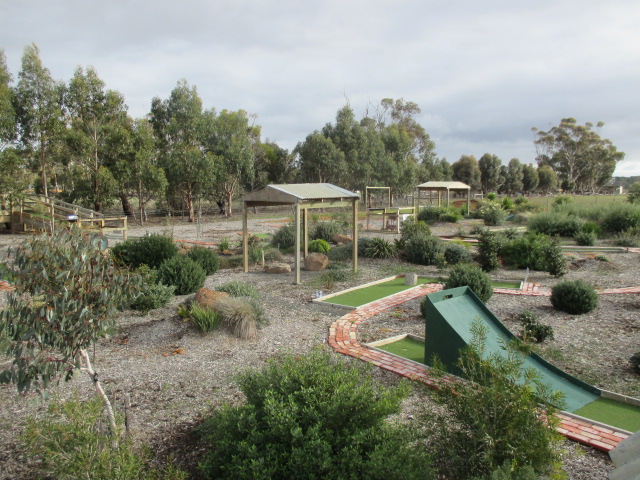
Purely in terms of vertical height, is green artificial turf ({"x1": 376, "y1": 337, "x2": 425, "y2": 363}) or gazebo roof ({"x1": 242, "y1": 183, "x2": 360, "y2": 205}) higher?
gazebo roof ({"x1": 242, "y1": 183, "x2": 360, "y2": 205})

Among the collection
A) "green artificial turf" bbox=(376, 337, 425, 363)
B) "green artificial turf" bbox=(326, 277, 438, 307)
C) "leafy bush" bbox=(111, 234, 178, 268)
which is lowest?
"green artificial turf" bbox=(376, 337, 425, 363)

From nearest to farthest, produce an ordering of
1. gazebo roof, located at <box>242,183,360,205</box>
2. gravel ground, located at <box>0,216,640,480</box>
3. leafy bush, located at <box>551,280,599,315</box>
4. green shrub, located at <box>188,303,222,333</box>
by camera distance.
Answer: gravel ground, located at <box>0,216,640,480</box>
green shrub, located at <box>188,303,222,333</box>
leafy bush, located at <box>551,280,599,315</box>
gazebo roof, located at <box>242,183,360,205</box>

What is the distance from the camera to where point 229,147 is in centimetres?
3061

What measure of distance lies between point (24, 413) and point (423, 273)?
8809 mm

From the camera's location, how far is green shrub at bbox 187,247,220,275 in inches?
422

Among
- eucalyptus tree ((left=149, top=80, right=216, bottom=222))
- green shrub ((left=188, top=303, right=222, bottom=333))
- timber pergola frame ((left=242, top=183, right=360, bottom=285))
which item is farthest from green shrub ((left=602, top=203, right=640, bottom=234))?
eucalyptus tree ((left=149, top=80, right=216, bottom=222))

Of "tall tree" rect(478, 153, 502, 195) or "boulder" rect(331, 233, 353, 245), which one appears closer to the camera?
"boulder" rect(331, 233, 353, 245)

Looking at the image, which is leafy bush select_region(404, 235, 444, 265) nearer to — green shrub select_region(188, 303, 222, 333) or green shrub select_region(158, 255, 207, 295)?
green shrub select_region(158, 255, 207, 295)

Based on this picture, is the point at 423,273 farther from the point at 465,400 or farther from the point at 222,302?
the point at 465,400

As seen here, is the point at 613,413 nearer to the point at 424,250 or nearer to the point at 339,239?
the point at 424,250

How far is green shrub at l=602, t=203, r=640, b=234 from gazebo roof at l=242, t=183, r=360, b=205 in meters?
12.3

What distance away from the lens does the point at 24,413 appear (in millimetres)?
4145

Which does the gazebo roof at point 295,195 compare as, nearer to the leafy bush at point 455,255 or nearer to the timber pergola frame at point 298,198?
the timber pergola frame at point 298,198

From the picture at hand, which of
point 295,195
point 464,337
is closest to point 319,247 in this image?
point 295,195
